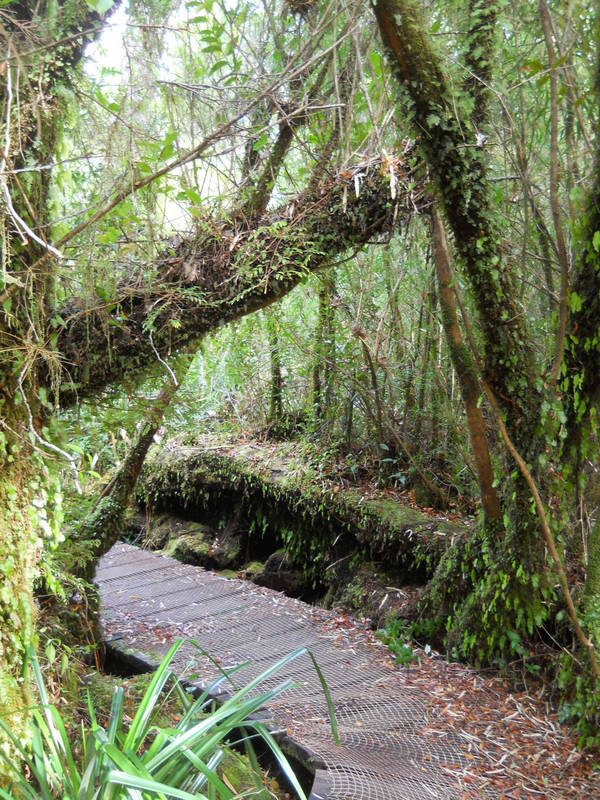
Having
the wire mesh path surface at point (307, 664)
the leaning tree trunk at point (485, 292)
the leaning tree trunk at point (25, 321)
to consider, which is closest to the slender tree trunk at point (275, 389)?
the wire mesh path surface at point (307, 664)

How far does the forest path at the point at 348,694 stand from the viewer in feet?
9.35

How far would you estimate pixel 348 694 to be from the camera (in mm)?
3604

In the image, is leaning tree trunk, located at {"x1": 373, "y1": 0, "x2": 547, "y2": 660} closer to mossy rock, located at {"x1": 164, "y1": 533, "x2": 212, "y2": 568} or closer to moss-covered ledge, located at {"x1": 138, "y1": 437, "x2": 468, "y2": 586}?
moss-covered ledge, located at {"x1": 138, "y1": 437, "x2": 468, "y2": 586}

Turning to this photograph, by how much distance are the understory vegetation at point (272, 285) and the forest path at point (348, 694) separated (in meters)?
0.26

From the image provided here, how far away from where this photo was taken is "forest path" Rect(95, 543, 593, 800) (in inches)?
112

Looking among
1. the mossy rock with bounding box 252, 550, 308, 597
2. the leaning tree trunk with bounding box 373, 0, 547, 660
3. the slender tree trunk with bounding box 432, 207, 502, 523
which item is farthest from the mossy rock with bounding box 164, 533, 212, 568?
the slender tree trunk with bounding box 432, 207, 502, 523

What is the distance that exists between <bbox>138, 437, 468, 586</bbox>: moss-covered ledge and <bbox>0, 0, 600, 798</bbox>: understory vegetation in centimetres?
5

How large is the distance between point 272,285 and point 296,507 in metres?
3.24

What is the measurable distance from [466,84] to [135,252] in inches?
80.6

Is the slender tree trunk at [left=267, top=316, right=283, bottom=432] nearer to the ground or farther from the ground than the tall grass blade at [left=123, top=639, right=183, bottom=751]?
farther from the ground

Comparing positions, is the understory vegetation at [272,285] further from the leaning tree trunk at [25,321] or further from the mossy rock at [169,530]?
the mossy rock at [169,530]

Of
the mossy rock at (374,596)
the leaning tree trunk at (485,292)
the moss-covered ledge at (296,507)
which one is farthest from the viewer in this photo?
the moss-covered ledge at (296,507)

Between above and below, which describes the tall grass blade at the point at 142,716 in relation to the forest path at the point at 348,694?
above

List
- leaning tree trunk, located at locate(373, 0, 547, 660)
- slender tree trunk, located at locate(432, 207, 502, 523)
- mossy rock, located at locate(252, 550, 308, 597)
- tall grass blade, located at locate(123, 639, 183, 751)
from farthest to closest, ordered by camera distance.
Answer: mossy rock, located at locate(252, 550, 308, 597)
slender tree trunk, located at locate(432, 207, 502, 523)
leaning tree trunk, located at locate(373, 0, 547, 660)
tall grass blade, located at locate(123, 639, 183, 751)
